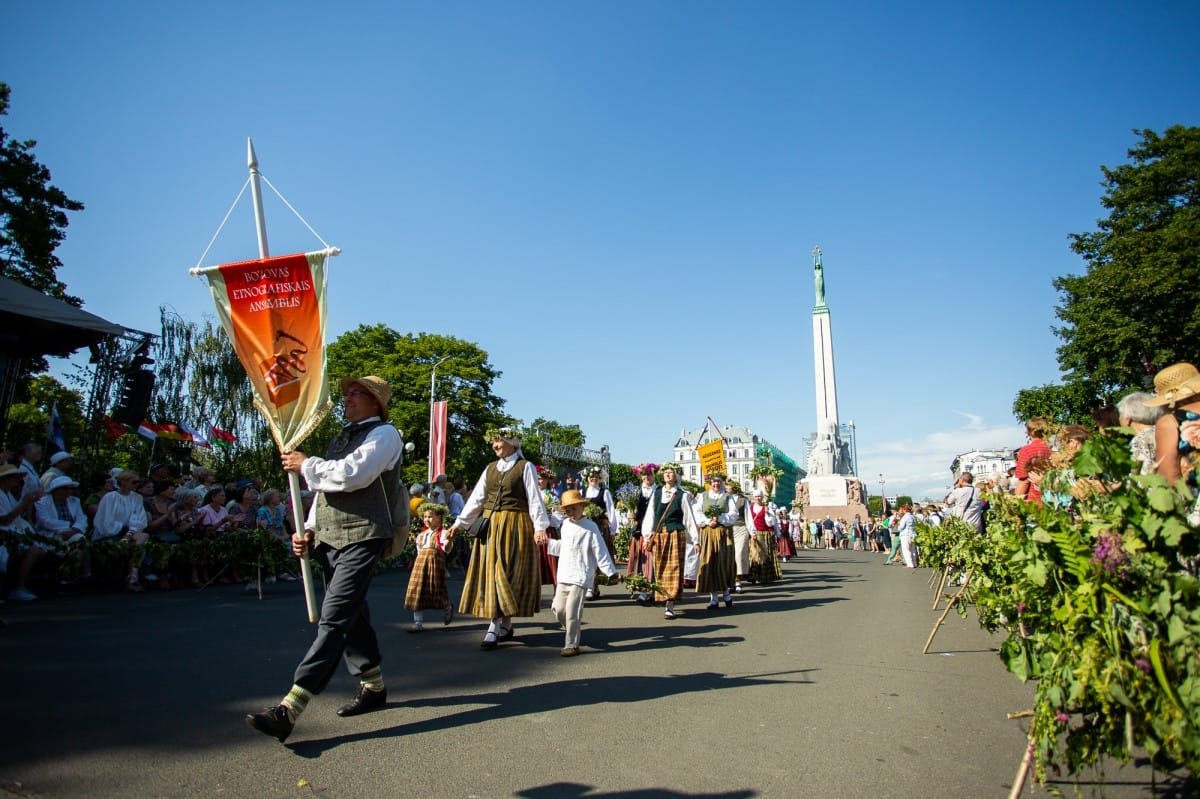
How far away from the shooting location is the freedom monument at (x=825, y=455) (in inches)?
2173

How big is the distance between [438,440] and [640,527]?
8.36m

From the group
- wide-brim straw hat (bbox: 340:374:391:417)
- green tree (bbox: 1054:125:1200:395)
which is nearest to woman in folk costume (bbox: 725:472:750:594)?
wide-brim straw hat (bbox: 340:374:391:417)

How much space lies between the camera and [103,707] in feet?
14.5

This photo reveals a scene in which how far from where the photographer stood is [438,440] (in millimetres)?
18656

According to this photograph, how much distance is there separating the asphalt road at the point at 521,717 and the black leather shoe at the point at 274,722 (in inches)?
3.6

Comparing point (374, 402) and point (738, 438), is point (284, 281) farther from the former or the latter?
point (738, 438)

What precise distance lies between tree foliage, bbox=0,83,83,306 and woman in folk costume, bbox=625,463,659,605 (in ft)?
63.1

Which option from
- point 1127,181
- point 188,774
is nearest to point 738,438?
point 1127,181

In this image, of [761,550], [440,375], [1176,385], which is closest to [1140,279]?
[761,550]

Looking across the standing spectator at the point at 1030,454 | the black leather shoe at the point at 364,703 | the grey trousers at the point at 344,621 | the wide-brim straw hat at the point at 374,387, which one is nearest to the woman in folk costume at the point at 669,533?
the standing spectator at the point at 1030,454

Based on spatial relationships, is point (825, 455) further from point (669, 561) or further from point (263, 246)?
point (263, 246)

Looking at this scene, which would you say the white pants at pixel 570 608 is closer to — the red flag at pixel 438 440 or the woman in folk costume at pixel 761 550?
the woman in folk costume at pixel 761 550

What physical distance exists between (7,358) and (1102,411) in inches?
659

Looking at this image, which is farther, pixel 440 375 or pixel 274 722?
pixel 440 375
